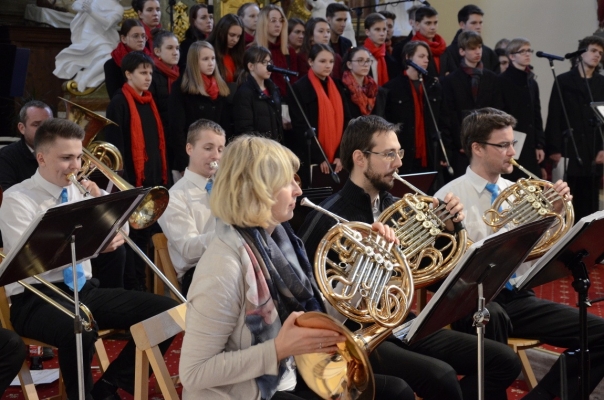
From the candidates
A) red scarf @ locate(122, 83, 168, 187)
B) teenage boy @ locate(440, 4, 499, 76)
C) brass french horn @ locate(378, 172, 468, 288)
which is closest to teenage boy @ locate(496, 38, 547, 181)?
teenage boy @ locate(440, 4, 499, 76)

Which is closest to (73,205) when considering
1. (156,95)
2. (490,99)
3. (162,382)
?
(162,382)

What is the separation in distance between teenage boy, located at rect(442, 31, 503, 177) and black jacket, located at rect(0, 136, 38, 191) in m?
3.73

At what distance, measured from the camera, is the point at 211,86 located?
6.32 metres

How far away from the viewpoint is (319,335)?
2.26 metres

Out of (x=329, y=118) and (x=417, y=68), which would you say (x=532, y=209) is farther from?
(x=417, y=68)

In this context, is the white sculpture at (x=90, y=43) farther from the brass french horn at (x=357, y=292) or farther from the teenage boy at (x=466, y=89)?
the brass french horn at (x=357, y=292)

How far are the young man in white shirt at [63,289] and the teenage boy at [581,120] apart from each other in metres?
4.91

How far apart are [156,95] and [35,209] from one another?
2.71m

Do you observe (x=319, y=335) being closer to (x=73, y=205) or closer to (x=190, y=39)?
(x=73, y=205)

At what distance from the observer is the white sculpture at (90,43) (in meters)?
7.55

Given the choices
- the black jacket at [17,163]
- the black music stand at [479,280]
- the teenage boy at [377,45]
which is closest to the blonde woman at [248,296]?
the black music stand at [479,280]

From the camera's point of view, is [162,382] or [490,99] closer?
[162,382]

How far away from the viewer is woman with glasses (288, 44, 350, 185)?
6660mm

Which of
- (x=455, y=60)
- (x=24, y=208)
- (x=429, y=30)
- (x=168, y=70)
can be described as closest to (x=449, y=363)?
(x=24, y=208)
